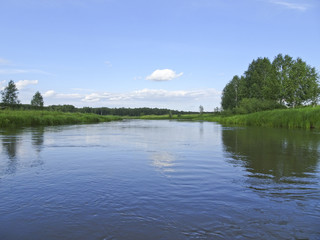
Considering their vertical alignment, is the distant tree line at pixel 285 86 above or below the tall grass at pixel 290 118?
above

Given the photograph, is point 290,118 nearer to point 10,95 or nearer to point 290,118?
point 290,118

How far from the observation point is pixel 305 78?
5188cm

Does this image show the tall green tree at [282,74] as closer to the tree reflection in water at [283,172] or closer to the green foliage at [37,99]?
the tree reflection in water at [283,172]

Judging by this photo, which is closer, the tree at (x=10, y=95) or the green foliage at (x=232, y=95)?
the tree at (x=10, y=95)

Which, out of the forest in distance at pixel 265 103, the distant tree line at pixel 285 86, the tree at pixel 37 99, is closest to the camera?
the forest in distance at pixel 265 103

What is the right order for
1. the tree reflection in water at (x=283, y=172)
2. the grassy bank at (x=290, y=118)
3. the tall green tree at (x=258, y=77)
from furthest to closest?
the tall green tree at (x=258, y=77) < the grassy bank at (x=290, y=118) < the tree reflection in water at (x=283, y=172)

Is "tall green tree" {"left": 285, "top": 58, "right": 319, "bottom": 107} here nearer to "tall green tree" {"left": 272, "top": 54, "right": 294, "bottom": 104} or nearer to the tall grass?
"tall green tree" {"left": 272, "top": 54, "right": 294, "bottom": 104}

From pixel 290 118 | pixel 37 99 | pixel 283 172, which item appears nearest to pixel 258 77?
pixel 290 118

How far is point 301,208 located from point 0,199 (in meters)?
5.74

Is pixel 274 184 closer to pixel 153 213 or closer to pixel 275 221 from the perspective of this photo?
pixel 275 221

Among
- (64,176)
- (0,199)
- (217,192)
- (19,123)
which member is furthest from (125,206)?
(19,123)

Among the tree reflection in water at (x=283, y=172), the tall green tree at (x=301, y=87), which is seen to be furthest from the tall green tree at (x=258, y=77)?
the tree reflection in water at (x=283, y=172)

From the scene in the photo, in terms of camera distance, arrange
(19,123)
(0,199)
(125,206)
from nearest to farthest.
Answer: (125,206) < (0,199) < (19,123)

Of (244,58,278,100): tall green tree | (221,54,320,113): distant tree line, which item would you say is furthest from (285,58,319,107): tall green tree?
(244,58,278,100): tall green tree
